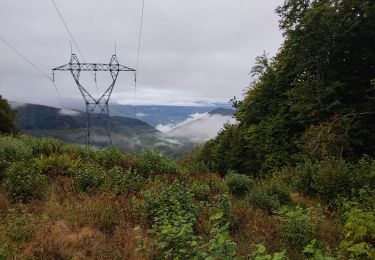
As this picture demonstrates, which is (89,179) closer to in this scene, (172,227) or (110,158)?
(110,158)

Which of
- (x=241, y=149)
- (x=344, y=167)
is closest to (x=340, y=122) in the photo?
(x=344, y=167)

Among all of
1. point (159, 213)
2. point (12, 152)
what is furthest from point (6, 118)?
point (159, 213)

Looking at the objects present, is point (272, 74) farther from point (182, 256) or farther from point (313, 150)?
point (182, 256)

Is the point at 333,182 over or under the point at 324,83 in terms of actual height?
under

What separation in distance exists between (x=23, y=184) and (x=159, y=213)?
4.11m

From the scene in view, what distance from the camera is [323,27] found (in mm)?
27266

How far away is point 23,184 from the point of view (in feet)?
32.7

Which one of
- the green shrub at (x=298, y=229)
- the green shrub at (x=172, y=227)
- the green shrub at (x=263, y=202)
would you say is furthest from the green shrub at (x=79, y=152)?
the green shrub at (x=298, y=229)

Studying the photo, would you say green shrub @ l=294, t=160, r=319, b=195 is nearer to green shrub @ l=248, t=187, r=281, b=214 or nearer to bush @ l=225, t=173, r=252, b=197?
bush @ l=225, t=173, r=252, b=197

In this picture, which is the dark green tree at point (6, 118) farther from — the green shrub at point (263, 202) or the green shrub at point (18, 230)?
the green shrub at point (18, 230)

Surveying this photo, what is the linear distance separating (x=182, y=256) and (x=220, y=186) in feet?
26.6

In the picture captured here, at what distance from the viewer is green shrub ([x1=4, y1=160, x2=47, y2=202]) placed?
976cm

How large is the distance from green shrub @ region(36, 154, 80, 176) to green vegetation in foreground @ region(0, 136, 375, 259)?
0.12ft

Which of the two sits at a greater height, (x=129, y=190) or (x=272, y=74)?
(x=272, y=74)
